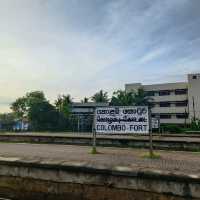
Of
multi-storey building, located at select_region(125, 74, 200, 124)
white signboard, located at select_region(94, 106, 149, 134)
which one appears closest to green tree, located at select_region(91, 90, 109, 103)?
multi-storey building, located at select_region(125, 74, 200, 124)

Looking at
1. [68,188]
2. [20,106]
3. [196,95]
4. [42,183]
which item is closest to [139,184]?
[68,188]

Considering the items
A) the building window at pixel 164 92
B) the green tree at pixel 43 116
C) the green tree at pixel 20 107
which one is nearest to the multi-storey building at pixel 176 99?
the building window at pixel 164 92

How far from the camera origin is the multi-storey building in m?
42.9

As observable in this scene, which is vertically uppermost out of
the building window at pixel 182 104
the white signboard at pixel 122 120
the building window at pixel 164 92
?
the building window at pixel 164 92

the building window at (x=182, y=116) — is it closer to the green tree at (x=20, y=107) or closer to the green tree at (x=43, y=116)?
the green tree at (x=43, y=116)

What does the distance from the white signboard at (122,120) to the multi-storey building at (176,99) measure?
120 feet

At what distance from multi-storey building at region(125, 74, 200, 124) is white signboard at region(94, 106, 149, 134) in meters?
36.5

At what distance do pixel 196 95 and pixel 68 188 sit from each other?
4336 centimetres

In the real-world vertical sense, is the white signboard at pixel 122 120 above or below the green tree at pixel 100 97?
below

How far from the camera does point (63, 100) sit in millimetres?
51875

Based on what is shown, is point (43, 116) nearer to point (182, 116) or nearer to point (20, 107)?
point (20, 107)

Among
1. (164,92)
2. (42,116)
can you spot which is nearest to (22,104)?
(42,116)

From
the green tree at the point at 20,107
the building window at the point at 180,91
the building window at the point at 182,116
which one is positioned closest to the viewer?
the building window at the point at 182,116

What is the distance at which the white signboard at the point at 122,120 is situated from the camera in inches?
260
